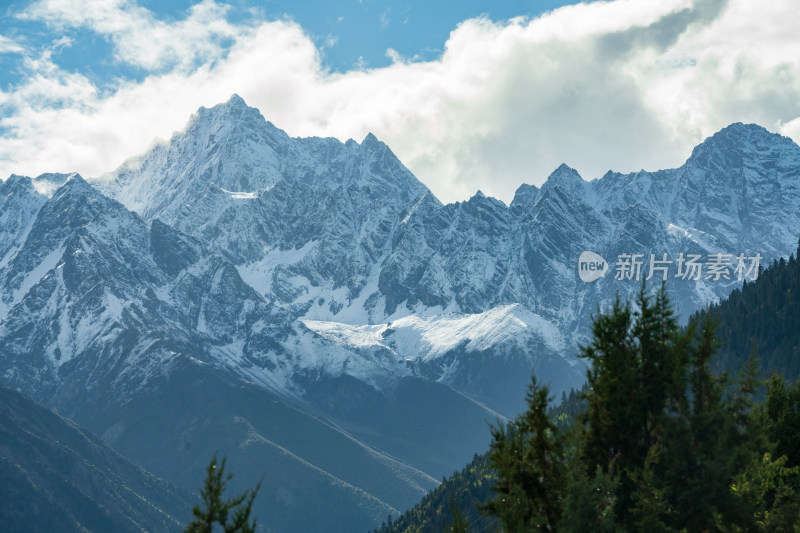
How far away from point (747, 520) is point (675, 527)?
3414 millimetres

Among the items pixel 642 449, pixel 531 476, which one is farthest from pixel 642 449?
pixel 531 476

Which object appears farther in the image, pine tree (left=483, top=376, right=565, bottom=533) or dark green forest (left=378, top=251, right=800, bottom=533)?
dark green forest (left=378, top=251, right=800, bottom=533)

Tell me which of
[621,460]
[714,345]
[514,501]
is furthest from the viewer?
[714,345]

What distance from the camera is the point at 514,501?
42219 millimetres

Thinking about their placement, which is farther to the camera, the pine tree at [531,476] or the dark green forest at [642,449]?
the dark green forest at [642,449]

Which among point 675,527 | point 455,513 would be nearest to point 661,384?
point 675,527

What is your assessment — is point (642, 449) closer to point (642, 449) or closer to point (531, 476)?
point (642, 449)

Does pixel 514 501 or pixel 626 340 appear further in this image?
pixel 626 340

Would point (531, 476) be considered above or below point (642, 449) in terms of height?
below

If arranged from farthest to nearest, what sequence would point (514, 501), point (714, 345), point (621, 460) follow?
point (714, 345)
point (621, 460)
point (514, 501)

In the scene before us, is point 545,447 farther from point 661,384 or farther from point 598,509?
point 661,384

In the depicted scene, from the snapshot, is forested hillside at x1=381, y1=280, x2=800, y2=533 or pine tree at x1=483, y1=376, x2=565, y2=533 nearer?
pine tree at x1=483, y1=376, x2=565, y2=533

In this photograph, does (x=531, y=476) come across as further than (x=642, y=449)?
No

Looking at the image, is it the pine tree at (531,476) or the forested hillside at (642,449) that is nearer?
the pine tree at (531,476)
